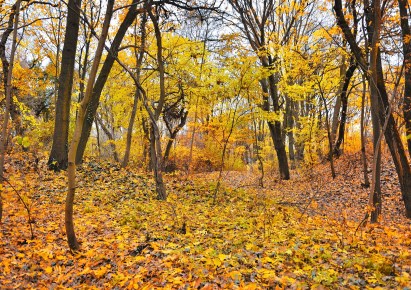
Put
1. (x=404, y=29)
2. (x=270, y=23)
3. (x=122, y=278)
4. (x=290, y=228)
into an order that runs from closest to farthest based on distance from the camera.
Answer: (x=122, y=278), (x=290, y=228), (x=404, y=29), (x=270, y=23)

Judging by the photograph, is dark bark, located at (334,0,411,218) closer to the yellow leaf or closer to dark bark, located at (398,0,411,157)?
dark bark, located at (398,0,411,157)

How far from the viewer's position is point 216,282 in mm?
3957

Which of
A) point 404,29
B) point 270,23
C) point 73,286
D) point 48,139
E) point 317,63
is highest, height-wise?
point 270,23

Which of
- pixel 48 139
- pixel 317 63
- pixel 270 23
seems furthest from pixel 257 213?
pixel 48 139

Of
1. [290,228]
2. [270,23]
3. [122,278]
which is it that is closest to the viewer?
[122,278]

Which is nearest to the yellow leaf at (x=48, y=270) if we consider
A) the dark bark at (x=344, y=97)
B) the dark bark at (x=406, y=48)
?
the dark bark at (x=406, y=48)

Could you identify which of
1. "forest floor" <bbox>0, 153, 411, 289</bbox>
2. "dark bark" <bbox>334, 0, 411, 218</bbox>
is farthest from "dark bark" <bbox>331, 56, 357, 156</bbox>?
"dark bark" <bbox>334, 0, 411, 218</bbox>

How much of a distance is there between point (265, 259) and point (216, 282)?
0.95 metres

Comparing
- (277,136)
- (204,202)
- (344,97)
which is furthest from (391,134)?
(344,97)

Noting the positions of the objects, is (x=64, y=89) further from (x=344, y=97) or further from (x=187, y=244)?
(x=344, y=97)

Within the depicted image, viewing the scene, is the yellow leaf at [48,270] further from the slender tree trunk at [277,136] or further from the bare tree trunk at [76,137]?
the slender tree trunk at [277,136]

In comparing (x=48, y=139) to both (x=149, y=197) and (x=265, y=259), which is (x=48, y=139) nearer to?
(x=149, y=197)

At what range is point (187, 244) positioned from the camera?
541cm

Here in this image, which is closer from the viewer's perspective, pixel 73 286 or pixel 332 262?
pixel 73 286
